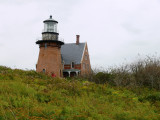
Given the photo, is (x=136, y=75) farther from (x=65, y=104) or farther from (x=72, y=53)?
(x=72, y=53)

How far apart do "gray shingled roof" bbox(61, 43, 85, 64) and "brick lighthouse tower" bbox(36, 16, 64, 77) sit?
728cm

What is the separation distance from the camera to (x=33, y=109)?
738cm

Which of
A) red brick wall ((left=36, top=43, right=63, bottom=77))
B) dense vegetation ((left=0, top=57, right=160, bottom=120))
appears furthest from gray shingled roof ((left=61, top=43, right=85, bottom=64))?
dense vegetation ((left=0, top=57, right=160, bottom=120))

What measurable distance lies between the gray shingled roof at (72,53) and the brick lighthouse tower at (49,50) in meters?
7.28

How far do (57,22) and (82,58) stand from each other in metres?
11.6

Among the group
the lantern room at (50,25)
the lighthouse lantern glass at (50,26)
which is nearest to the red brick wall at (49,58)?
the lighthouse lantern glass at (50,26)

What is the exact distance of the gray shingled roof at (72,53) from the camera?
4494 centimetres

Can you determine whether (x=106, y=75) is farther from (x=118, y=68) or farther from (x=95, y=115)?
(x=95, y=115)

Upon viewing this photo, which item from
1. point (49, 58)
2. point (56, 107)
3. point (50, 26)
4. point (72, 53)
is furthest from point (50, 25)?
point (56, 107)

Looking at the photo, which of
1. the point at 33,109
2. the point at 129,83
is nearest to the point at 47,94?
the point at 33,109

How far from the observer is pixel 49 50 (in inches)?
1448

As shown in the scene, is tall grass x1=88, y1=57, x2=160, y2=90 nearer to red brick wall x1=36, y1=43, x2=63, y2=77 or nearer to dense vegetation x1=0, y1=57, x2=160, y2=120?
dense vegetation x1=0, y1=57, x2=160, y2=120

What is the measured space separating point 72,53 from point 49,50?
9595mm

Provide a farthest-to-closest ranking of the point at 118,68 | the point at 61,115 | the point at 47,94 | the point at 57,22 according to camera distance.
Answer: the point at 57,22
the point at 118,68
the point at 47,94
the point at 61,115
